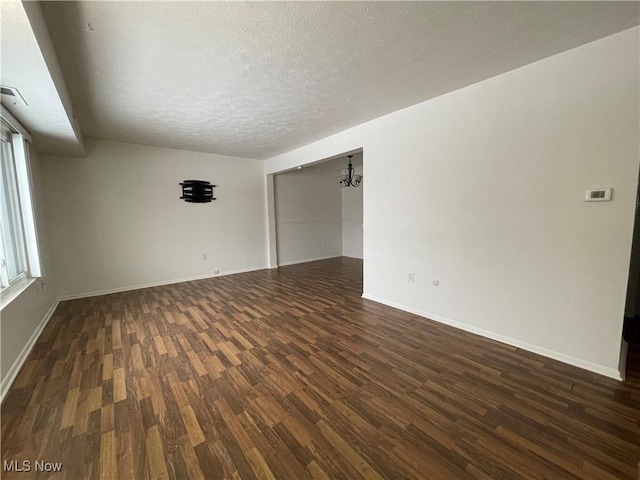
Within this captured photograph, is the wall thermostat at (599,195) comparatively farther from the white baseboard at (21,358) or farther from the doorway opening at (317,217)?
the white baseboard at (21,358)

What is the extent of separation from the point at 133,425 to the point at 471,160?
3506 millimetres

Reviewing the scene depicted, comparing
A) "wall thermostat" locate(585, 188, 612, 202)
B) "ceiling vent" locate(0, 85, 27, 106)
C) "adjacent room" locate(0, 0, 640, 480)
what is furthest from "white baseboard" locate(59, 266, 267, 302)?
"wall thermostat" locate(585, 188, 612, 202)

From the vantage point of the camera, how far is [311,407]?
1.69 m

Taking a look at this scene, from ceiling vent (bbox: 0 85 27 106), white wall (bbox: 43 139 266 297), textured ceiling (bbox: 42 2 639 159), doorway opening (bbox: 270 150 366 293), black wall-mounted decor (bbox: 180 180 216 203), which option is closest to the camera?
textured ceiling (bbox: 42 2 639 159)

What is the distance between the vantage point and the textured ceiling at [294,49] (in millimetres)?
1573

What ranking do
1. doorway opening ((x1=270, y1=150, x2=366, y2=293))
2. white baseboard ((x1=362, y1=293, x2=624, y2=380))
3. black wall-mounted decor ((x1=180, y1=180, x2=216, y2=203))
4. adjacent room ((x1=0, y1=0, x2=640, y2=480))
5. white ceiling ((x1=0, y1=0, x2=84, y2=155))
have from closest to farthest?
white ceiling ((x1=0, y1=0, x2=84, y2=155)), adjacent room ((x1=0, y1=0, x2=640, y2=480)), white baseboard ((x1=362, y1=293, x2=624, y2=380)), black wall-mounted decor ((x1=180, y1=180, x2=216, y2=203)), doorway opening ((x1=270, y1=150, x2=366, y2=293))

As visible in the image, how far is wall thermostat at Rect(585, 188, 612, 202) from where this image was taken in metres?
1.91

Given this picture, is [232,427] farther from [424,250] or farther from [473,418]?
[424,250]

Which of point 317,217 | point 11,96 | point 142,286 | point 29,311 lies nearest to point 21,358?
point 29,311

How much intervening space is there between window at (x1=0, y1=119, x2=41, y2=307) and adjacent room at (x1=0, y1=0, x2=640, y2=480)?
0.10ft

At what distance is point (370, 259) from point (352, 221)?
3979mm

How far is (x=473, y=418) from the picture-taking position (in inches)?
62.4

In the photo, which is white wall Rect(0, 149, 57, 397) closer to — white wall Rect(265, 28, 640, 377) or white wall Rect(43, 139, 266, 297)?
white wall Rect(43, 139, 266, 297)

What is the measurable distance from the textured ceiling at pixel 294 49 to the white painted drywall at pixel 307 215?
3.51 metres
